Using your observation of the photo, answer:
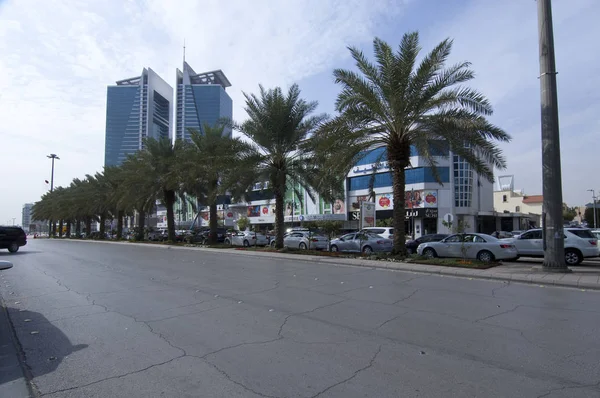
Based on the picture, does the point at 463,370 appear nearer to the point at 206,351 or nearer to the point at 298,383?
the point at 298,383

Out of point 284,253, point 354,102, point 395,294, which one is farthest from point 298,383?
point 284,253

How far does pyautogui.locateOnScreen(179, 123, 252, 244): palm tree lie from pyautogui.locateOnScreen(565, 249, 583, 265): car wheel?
53.8ft

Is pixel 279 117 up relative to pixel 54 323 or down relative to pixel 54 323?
up

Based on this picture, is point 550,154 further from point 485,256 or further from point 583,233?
point 485,256

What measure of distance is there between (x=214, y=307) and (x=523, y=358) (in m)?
5.39

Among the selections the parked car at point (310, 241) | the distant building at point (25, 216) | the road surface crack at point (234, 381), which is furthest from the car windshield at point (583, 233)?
the distant building at point (25, 216)

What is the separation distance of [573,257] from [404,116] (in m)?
9.13

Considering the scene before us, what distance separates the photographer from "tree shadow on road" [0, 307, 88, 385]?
15.3 ft

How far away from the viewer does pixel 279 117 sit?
22.3m

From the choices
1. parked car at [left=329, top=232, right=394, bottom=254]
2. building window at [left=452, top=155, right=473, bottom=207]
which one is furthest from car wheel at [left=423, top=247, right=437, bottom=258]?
building window at [left=452, top=155, right=473, bottom=207]

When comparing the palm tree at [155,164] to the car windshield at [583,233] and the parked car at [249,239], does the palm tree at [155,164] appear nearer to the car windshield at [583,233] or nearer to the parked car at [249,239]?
the parked car at [249,239]

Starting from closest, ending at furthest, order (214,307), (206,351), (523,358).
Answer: (523,358) → (206,351) → (214,307)

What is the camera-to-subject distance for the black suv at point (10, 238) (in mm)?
24219

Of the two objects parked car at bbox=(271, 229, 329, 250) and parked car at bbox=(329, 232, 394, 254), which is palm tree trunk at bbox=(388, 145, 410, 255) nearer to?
parked car at bbox=(329, 232, 394, 254)
